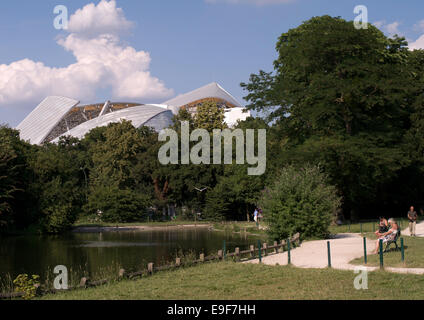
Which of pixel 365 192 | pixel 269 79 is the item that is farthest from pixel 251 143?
pixel 365 192

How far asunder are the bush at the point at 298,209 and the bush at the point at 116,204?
86.6 feet

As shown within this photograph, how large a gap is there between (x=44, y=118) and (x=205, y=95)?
40223 mm

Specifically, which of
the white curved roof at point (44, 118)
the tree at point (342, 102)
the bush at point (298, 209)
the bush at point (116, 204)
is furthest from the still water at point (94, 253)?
the white curved roof at point (44, 118)

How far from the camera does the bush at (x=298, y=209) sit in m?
21.0

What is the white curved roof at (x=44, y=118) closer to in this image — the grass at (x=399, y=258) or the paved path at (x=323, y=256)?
the paved path at (x=323, y=256)

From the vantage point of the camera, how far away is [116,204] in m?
46.0

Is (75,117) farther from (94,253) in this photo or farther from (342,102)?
(94,253)

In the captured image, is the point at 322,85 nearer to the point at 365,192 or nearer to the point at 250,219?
the point at 365,192

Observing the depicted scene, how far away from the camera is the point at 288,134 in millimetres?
33500

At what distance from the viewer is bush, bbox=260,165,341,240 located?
21.0 metres

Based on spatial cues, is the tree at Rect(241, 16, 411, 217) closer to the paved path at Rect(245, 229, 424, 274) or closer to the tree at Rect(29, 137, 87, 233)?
the paved path at Rect(245, 229, 424, 274)

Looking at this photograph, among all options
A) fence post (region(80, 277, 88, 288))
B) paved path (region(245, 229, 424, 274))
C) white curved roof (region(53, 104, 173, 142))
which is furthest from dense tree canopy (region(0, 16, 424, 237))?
white curved roof (region(53, 104, 173, 142))

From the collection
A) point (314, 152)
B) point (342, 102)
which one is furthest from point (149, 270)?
point (342, 102)

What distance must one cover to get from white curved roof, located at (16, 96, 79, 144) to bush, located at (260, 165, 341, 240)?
65.1 metres
